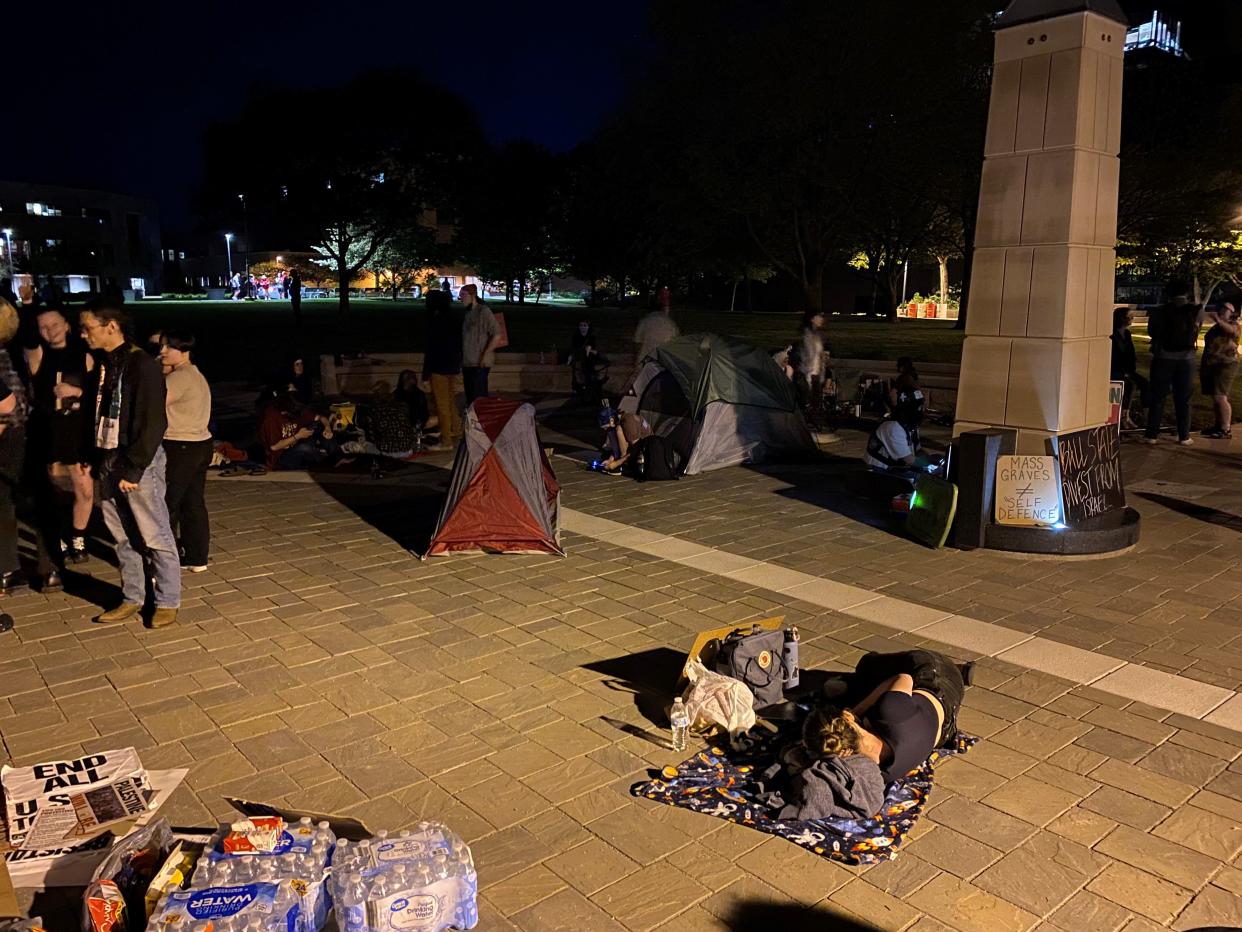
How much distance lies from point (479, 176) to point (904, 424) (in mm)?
35012

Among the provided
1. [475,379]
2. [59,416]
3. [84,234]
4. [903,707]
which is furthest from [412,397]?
[84,234]

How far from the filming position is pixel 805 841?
3.80 meters

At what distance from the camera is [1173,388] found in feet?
41.8

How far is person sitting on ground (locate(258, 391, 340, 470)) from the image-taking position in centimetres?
1138

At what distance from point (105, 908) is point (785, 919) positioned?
2.26 metres

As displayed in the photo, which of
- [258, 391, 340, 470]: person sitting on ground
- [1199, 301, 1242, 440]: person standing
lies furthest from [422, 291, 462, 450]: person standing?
[1199, 301, 1242, 440]: person standing

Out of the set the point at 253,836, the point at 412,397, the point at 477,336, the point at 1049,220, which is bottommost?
the point at 253,836

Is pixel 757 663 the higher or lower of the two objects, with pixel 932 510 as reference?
lower

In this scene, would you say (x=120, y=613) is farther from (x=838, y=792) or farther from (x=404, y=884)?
(x=838, y=792)

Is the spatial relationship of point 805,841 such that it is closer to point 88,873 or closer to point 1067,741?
point 1067,741

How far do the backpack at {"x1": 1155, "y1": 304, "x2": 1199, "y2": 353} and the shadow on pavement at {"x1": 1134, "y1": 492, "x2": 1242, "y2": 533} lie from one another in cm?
309

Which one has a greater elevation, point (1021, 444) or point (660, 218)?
point (660, 218)

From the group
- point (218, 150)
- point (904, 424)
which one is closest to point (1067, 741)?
point (904, 424)

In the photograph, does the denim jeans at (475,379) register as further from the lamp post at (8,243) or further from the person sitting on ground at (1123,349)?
the lamp post at (8,243)
